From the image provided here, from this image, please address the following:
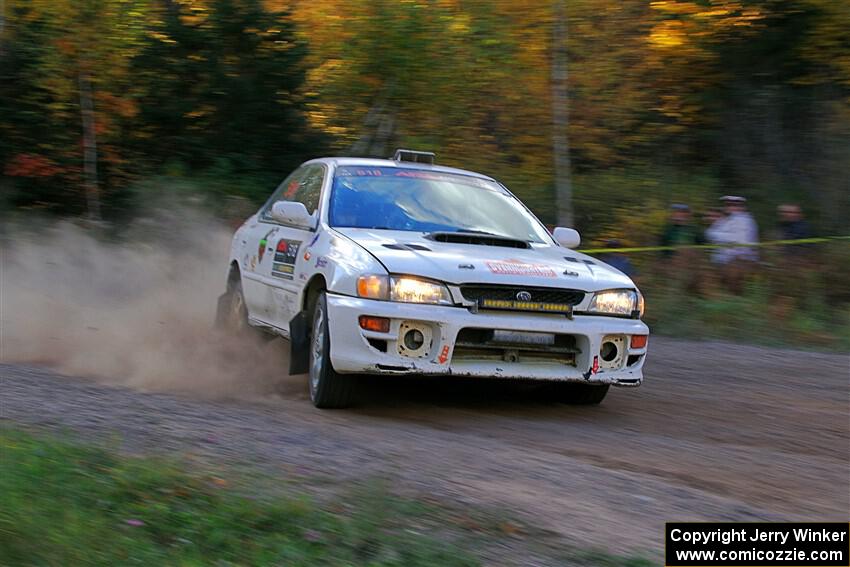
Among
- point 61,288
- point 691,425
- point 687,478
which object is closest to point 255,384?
point 691,425

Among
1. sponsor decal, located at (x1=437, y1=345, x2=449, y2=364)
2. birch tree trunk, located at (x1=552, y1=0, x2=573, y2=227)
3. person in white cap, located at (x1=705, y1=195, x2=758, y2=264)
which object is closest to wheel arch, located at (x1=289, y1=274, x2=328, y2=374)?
sponsor decal, located at (x1=437, y1=345, x2=449, y2=364)

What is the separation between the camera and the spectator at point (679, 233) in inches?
576

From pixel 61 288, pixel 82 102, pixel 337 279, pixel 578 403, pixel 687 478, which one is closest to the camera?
pixel 687 478

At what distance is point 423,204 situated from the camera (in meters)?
7.97

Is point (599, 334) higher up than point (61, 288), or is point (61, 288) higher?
point (599, 334)

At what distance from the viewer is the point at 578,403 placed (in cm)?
760

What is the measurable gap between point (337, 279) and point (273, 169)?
12.3 meters

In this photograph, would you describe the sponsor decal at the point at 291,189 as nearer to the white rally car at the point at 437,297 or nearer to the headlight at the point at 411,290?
the white rally car at the point at 437,297

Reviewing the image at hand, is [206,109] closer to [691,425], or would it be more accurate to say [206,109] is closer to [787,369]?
[787,369]

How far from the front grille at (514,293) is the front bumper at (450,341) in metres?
0.09

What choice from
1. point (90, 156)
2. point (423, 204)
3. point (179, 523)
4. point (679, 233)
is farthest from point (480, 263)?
point (90, 156)

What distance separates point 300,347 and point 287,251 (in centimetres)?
98

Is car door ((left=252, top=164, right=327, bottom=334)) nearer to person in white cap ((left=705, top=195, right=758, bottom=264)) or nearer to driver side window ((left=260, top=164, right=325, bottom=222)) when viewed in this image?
driver side window ((left=260, top=164, right=325, bottom=222))

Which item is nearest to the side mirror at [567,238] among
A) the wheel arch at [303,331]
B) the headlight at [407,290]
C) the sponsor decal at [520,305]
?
the sponsor decal at [520,305]
